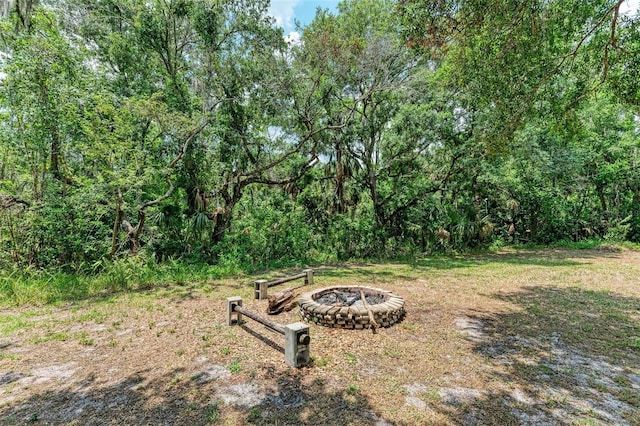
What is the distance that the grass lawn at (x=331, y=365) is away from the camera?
2277 mm

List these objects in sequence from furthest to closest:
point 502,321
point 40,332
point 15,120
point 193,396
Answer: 1. point 15,120
2. point 502,321
3. point 40,332
4. point 193,396

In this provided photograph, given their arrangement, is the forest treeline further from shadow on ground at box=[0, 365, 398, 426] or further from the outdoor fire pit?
shadow on ground at box=[0, 365, 398, 426]

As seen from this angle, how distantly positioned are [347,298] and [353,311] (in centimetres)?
75

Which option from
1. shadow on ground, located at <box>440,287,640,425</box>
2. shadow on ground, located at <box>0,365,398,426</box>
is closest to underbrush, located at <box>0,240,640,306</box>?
shadow on ground, located at <box>0,365,398,426</box>

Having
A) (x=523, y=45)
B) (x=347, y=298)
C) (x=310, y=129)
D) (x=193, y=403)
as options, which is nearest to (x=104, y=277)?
(x=193, y=403)

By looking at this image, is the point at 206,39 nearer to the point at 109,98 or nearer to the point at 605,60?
the point at 109,98

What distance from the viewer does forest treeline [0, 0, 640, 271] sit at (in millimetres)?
4914

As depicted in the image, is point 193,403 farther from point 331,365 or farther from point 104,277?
point 104,277

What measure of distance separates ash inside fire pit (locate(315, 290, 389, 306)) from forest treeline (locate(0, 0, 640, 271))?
4039 millimetres

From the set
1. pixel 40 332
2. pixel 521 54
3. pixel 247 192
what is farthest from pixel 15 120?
pixel 521 54

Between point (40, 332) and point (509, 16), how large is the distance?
25.6 ft

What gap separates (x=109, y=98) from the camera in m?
6.48

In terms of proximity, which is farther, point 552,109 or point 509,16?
point 552,109

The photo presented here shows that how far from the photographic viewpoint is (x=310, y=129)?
382 inches
